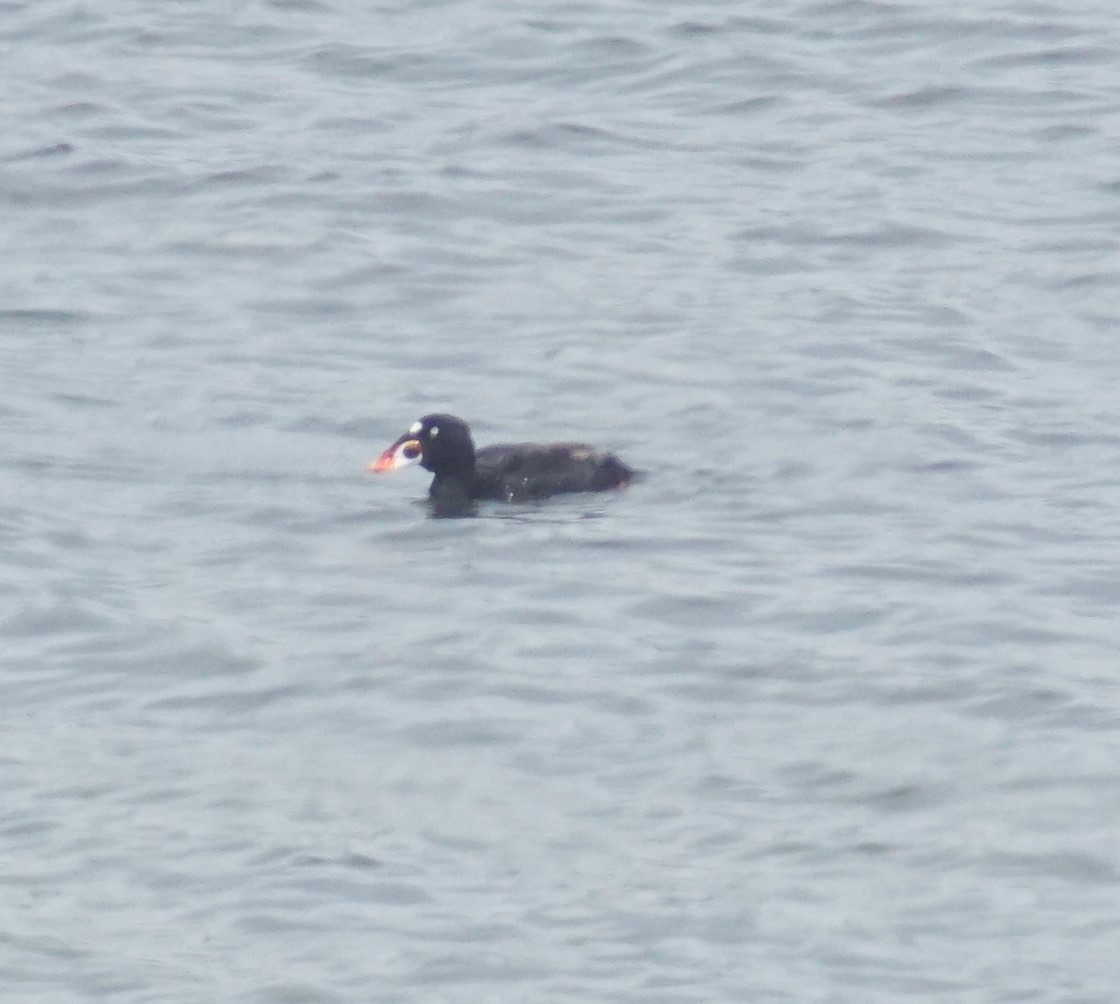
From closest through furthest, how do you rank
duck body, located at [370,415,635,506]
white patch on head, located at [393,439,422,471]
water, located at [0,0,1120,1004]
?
water, located at [0,0,1120,1004] < duck body, located at [370,415,635,506] < white patch on head, located at [393,439,422,471]

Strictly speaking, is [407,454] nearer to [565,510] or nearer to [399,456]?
[399,456]

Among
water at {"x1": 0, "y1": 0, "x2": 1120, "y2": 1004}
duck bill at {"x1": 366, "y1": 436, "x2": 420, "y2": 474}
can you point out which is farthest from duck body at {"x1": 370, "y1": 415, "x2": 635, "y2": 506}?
water at {"x1": 0, "y1": 0, "x2": 1120, "y2": 1004}

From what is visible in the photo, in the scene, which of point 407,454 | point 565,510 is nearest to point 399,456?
point 407,454

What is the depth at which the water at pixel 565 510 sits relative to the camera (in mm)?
8781

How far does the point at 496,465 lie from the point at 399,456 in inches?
18.9

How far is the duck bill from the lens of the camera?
13.8 metres

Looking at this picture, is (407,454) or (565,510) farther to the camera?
(407,454)

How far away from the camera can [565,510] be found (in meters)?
13.5

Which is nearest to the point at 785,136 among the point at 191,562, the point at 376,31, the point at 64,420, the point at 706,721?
the point at 376,31

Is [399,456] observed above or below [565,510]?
above

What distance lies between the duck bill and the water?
17 cm

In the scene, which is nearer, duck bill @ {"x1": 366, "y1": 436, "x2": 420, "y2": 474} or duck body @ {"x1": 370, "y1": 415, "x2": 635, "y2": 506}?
duck body @ {"x1": 370, "y1": 415, "x2": 635, "y2": 506}

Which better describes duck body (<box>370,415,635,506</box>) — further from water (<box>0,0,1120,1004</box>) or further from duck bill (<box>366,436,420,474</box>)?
water (<box>0,0,1120,1004</box>)

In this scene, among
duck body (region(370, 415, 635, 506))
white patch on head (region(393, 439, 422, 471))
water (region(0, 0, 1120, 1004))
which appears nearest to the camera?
water (region(0, 0, 1120, 1004))
